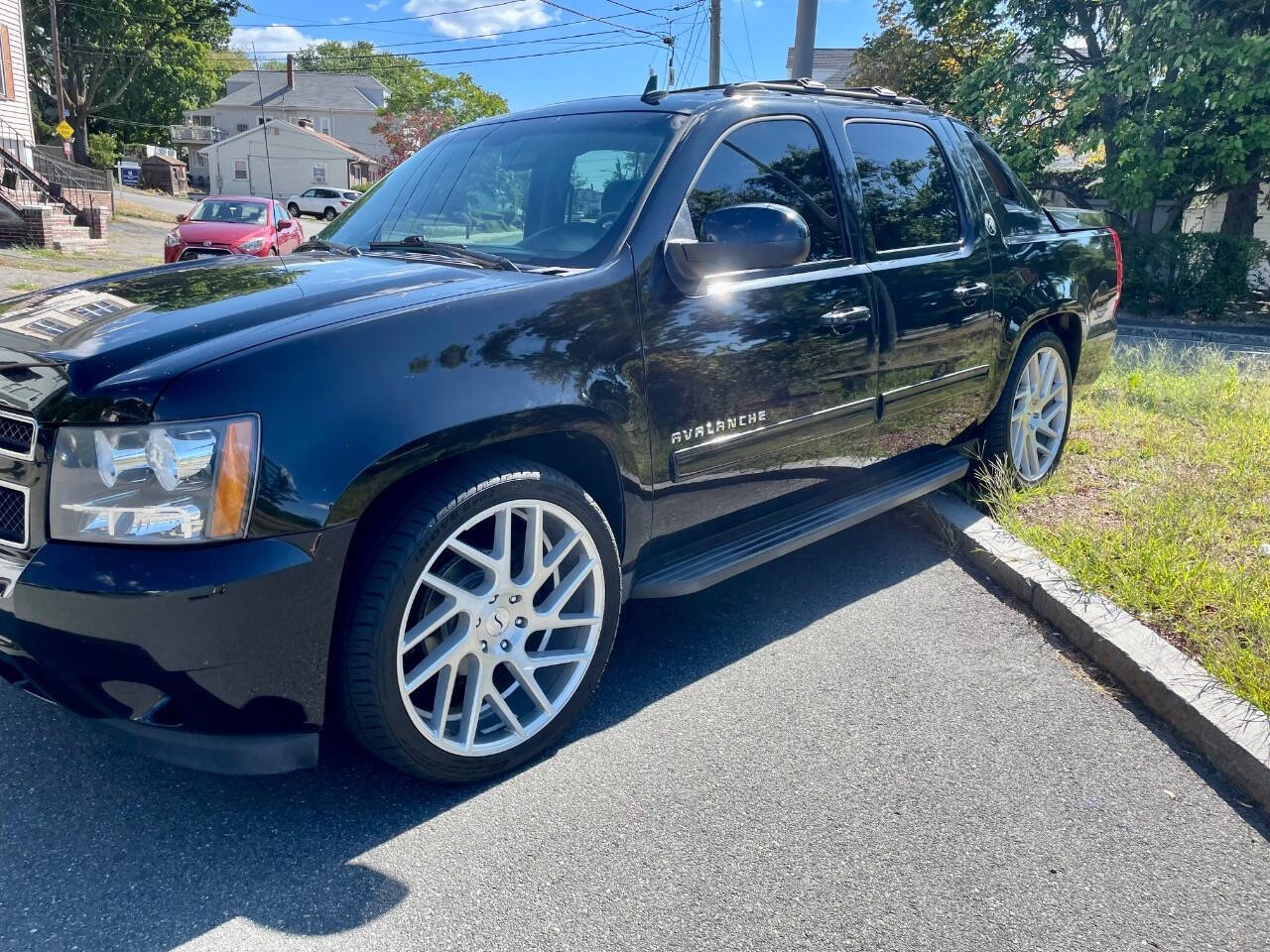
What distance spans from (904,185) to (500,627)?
8.46ft

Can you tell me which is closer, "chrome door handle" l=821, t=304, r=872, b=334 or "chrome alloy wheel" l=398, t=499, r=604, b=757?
"chrome alloy wheel" l=398, t=499, r=604, b=757

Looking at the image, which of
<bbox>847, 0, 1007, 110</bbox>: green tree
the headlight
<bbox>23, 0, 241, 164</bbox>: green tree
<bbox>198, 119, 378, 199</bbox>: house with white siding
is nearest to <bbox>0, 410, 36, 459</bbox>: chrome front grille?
the headlight

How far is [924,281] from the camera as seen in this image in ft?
12.8

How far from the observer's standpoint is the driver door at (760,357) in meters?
3.01

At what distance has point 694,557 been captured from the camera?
10.8ft

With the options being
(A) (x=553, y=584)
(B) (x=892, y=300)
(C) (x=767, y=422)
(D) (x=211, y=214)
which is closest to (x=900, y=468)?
(B) (x=892, y=300)

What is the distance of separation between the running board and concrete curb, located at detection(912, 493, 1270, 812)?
387 millimetres

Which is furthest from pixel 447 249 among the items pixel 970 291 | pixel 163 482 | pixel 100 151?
pixel 100 151

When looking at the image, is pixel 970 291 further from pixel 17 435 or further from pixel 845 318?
pixel 17 435

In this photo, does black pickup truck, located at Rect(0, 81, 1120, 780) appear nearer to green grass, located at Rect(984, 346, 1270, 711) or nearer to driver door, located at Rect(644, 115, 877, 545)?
driver door, located at Rect(644, 115, 877, 545)

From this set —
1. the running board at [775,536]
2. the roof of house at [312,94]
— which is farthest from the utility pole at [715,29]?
the roof of house at [312,94]

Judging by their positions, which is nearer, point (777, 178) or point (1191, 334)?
point (777, 178)

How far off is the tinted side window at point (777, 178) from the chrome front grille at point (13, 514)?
2014 mm

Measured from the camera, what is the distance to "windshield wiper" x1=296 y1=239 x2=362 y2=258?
3445 millimetres
